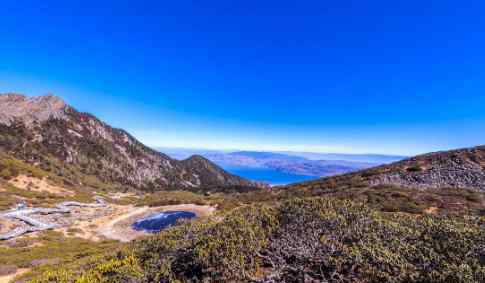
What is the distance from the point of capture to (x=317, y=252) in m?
6.50

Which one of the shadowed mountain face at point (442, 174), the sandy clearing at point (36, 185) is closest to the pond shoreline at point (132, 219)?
the shadowed mountain face at point (442, 174)

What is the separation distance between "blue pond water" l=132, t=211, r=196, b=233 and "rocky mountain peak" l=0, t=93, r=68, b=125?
109384 millimetres

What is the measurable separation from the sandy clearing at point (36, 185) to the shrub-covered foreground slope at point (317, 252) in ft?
195

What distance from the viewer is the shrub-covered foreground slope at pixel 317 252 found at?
5.13m

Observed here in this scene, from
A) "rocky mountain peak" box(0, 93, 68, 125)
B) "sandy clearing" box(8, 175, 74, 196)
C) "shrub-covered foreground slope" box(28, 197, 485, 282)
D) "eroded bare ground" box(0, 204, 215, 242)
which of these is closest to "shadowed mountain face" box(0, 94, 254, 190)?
"rocky mountain peak" box(0, 93, 68, 125)

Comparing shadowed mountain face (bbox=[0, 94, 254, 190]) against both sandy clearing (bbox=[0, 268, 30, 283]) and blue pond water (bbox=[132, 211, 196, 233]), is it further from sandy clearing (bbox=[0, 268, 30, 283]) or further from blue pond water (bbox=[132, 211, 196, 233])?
sandy clearing (bbox=[0, 268, 30, 283])

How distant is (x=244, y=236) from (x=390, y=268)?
168 inches

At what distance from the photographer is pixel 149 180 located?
117m

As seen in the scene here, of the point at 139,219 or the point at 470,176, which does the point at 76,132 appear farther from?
the point at 470,176

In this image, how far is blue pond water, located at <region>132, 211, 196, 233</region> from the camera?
25922 mm

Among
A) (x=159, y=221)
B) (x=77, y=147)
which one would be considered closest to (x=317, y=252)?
(x=159, y=221)

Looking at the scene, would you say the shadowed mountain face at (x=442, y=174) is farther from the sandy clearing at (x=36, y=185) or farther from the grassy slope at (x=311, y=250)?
the sandy clearing at (x=36, y=185)

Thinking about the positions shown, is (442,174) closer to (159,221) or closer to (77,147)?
(159,221)

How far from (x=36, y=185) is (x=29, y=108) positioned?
8990 centimetres
